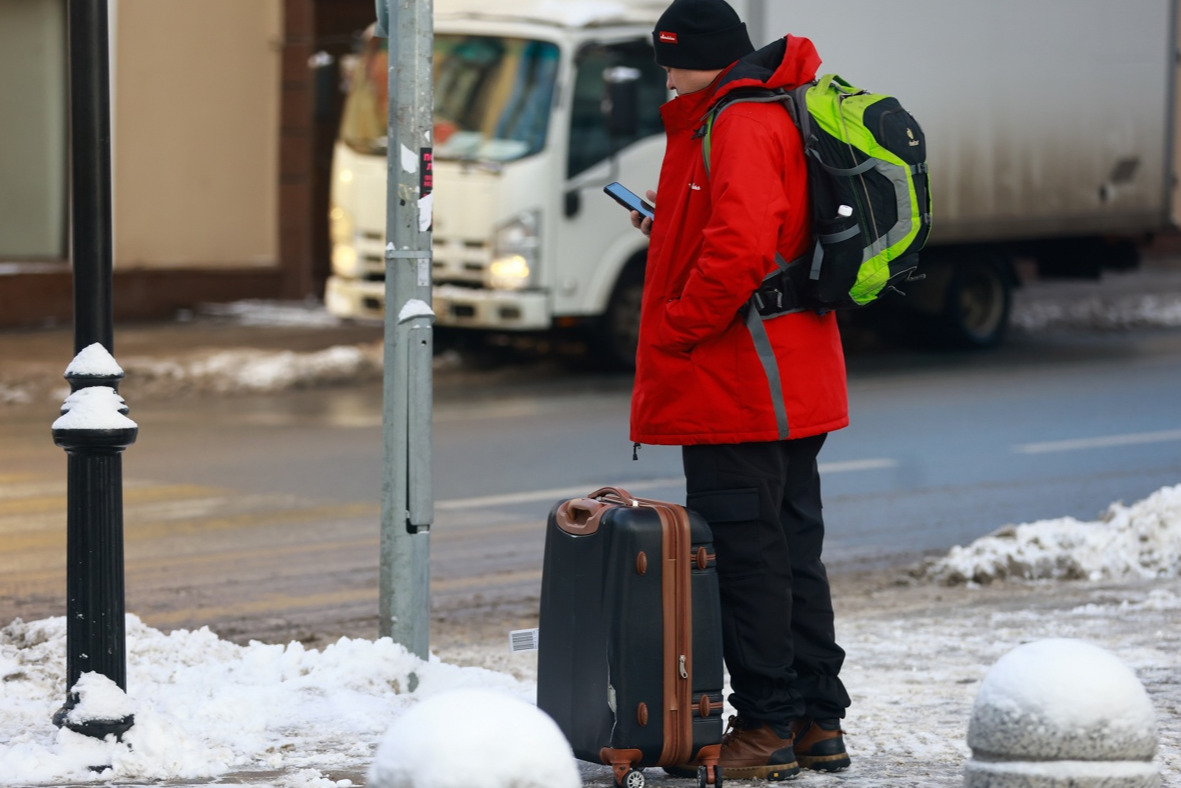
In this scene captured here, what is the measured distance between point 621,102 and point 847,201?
995 cm

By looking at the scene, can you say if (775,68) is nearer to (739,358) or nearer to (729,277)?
(729,277)

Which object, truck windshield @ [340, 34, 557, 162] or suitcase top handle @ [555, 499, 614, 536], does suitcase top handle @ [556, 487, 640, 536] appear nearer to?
suitcase top handle @ [555, 499, 614, 536]

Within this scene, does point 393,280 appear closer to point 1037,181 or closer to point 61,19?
point 1037,181

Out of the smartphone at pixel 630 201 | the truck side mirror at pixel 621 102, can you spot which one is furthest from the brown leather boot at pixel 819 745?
the truck side mirror at pixel 621 102

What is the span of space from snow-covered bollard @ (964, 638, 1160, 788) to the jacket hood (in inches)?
65.5

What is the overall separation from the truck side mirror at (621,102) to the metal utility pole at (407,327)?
9.04m

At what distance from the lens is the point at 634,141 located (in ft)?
48.9

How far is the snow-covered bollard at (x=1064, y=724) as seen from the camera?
11.5ft

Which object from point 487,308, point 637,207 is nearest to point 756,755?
point 637,207


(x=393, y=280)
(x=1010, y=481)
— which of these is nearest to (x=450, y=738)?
(x=393, y=280)

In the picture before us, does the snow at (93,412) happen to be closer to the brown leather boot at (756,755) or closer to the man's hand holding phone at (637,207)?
the man's hand holding phone at (637,207)

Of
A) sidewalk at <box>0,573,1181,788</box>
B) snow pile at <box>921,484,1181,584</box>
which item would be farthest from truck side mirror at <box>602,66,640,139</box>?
sidewalk at <box>0,573,1181,788</box>

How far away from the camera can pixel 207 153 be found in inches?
766

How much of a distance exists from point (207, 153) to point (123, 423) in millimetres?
15405
